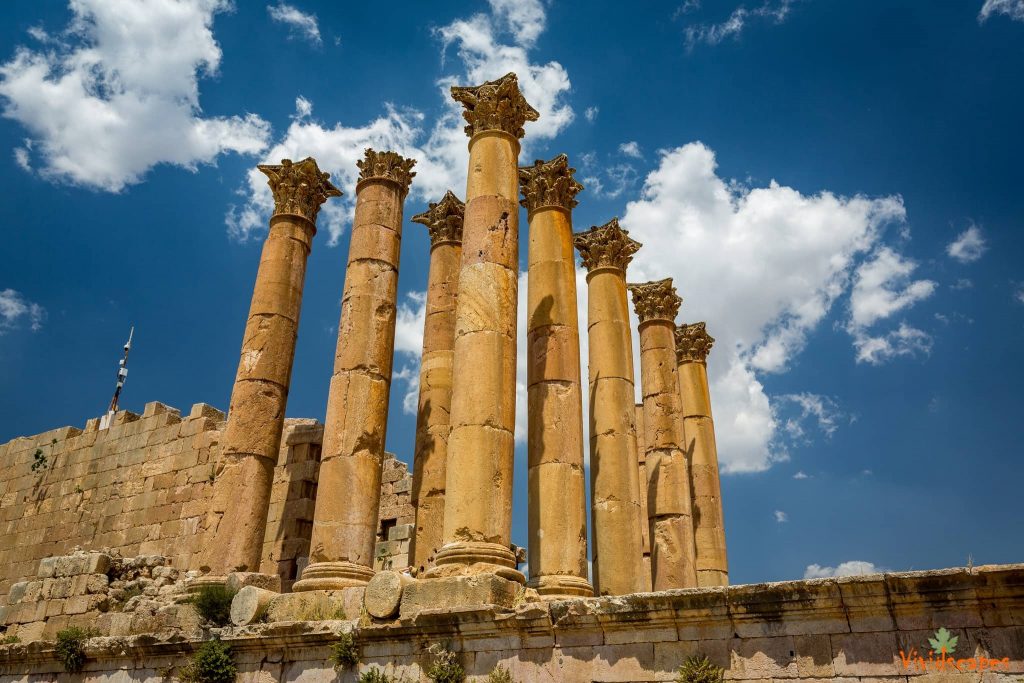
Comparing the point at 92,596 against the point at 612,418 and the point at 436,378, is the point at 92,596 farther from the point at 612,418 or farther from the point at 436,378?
the point at 612,418

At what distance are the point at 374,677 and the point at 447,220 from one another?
10824 mm

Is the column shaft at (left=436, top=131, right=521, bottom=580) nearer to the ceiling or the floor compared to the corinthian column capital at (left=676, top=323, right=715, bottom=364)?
nearer to the floor

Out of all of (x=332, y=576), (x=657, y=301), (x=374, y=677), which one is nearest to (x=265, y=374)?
(x=332, y=576)

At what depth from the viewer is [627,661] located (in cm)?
912

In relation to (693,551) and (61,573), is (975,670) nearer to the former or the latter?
(693,551)

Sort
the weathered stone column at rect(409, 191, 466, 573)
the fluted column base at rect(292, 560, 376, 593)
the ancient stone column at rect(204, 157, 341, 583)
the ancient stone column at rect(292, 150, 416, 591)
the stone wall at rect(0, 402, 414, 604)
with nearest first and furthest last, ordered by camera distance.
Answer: the fluted column base at rect(292, 560, 376, 593) < the ancient stone column at rect(292, 150, 416, 591) < the ancient stone column at rect(204, 157, 341, 583) < the weathered stone column at rect(409, 191, 466, 573) < the stone wall at rect(0, 402, 414, 604)

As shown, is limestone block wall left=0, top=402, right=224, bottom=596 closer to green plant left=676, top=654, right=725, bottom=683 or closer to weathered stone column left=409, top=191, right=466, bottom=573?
weathered stone column left=409, top=191, right=466, bottom=573

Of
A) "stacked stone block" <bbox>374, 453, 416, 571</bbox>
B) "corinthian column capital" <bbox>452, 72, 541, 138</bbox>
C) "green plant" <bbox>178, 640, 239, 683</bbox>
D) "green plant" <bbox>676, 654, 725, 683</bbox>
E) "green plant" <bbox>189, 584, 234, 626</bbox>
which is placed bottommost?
"green plant" <bbox>676, 654, 725, 683</bbox>

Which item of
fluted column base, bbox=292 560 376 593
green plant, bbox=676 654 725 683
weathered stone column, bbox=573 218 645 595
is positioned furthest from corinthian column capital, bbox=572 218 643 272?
green plant, bbox=676 654 725 683

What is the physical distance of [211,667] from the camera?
39.1ft

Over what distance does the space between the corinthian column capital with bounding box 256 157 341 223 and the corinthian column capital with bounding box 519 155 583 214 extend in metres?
4.75

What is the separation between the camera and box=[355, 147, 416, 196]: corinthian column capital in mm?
16797

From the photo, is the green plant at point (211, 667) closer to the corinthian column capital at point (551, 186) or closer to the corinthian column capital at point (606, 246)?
the corinthian column capital at point (551, 186)

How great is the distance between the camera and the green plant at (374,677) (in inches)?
413
